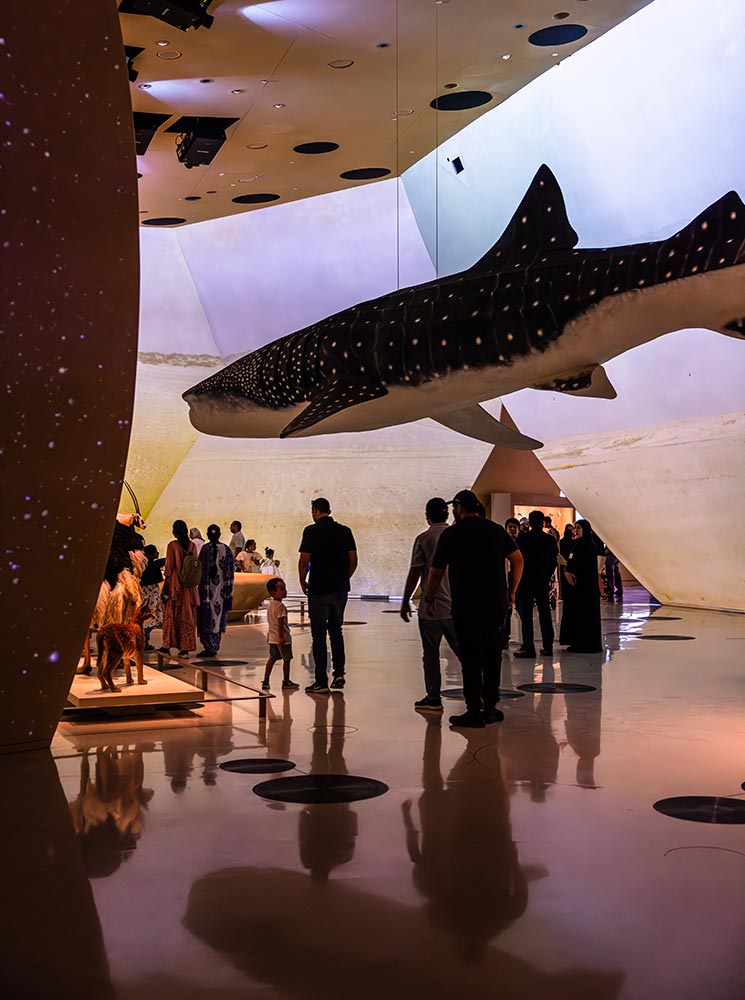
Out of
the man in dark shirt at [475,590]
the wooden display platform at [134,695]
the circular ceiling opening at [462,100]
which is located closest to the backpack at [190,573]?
the wooden display platform at [134,695]

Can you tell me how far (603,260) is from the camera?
6.20 meters

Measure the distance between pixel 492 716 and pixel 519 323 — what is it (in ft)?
8.12

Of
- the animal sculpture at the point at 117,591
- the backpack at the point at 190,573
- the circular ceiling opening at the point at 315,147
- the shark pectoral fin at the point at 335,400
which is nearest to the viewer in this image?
the shark pectoral fin at the point at 335,400

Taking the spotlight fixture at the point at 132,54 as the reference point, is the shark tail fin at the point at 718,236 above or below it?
below

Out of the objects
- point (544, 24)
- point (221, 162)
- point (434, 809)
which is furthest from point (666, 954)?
point (221, 162)

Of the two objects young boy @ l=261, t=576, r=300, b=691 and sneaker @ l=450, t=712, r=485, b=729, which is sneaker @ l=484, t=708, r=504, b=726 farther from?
young boy @ l=261, t=576, r=300, b=691

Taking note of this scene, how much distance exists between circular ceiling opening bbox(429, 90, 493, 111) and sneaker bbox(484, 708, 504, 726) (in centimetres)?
700

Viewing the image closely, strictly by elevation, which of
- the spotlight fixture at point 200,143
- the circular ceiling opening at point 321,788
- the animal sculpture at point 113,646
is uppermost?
the spotlight fixture at point 200,143

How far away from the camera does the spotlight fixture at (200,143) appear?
450 inches

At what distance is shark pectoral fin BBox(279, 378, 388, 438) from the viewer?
6910 mm

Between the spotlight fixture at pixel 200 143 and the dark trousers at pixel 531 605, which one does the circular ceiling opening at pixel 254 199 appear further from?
the dark trousers at pixel 531 605

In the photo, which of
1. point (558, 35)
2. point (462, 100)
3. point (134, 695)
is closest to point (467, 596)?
point (134, 695)

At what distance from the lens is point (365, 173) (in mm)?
13805

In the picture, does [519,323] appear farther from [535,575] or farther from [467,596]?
[535,575]
